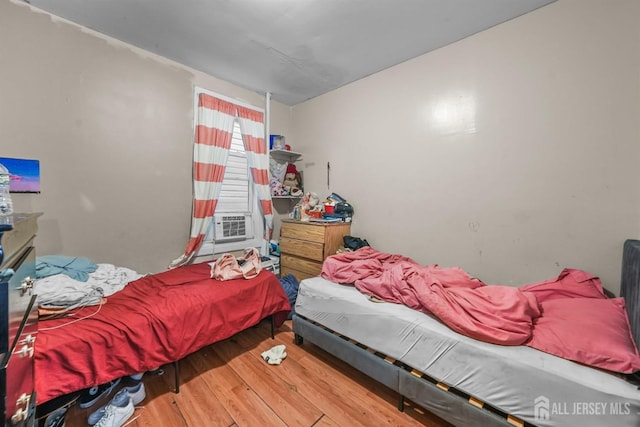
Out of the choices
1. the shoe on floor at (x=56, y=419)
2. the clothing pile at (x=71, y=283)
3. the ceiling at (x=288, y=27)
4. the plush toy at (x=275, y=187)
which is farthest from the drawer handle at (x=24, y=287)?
the plush toy at (x=275, y=187)

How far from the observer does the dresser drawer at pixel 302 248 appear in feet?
8.63

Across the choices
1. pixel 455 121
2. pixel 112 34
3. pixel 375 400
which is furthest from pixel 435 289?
pixel 112 34

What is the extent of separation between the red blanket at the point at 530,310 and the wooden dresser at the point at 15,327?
63.9 inches

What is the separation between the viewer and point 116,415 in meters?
1.27

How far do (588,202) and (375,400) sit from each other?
6.58 ft

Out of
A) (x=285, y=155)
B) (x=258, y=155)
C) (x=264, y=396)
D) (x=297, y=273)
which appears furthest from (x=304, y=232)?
(x=264, y=396)

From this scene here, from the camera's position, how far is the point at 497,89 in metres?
1.95

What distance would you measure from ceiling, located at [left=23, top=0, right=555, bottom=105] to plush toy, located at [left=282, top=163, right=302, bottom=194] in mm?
1260

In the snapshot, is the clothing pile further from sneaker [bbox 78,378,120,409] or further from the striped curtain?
the striped curtain

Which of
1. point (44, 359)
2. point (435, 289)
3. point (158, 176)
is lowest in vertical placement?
point (44, 359)

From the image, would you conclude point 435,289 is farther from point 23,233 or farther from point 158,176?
point 158,176

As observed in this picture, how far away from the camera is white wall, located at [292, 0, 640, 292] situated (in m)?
1.56

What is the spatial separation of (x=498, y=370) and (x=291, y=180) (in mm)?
2899

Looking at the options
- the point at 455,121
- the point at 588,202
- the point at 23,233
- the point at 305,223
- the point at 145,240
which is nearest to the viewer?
the point at 23,233
